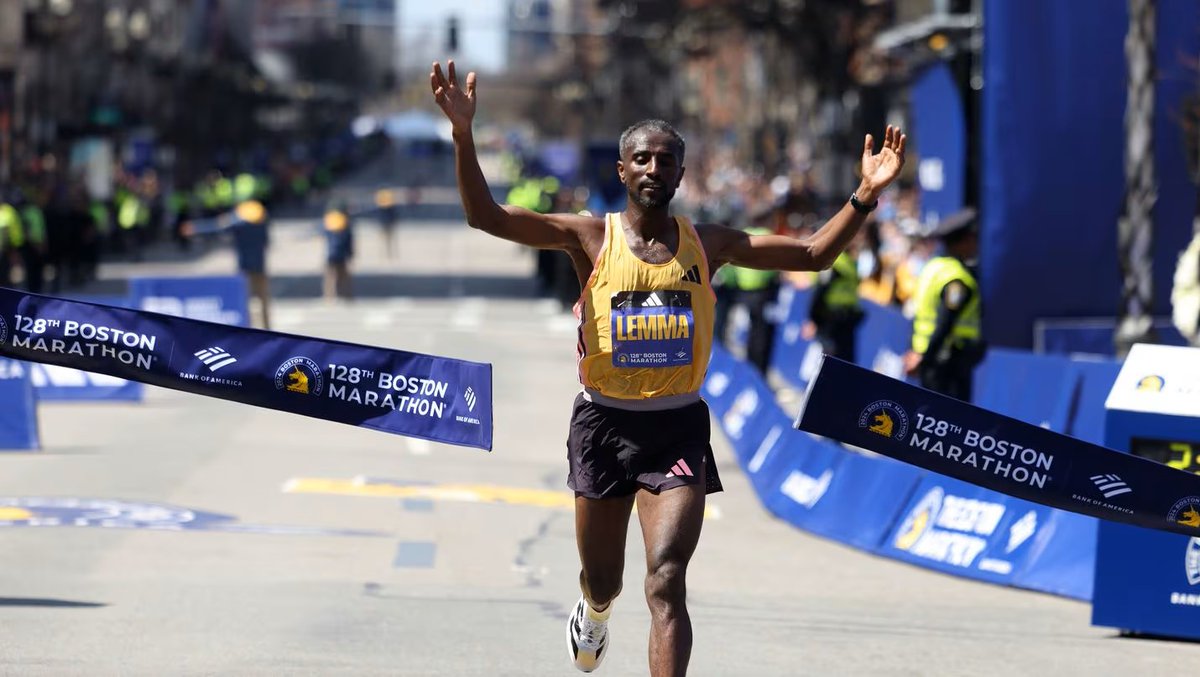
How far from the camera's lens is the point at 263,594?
967 cm

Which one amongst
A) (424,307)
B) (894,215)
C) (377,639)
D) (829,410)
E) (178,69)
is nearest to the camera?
(829,410)

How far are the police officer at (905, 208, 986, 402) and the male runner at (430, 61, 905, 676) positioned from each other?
675 centimetres

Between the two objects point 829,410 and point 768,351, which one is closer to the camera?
point 829,410

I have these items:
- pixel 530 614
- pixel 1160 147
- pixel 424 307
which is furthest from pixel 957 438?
pixel 424 307

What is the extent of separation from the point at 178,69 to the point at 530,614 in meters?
Answer: 74.7

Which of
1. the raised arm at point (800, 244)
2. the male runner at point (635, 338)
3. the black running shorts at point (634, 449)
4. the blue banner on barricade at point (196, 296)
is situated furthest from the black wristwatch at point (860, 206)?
the blue banner on barricade at point (196, 296)

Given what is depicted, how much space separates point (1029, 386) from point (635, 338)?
8195 mm

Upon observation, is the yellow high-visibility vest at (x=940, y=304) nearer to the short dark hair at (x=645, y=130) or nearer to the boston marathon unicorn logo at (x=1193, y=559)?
the boston marathon unicorn logo at (x=1193, y=559)

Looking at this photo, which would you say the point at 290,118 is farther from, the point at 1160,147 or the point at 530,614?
the point at 530,614

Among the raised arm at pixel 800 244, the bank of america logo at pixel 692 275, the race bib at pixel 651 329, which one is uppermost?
→ the raised arm at pixel 800 244

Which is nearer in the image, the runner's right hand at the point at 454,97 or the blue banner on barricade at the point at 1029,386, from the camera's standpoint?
the runner's right hand at the point at 454,97

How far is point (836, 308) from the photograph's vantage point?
18.3m

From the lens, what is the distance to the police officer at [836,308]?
18172 millimetres

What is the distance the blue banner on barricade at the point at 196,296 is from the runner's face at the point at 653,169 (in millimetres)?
15025
